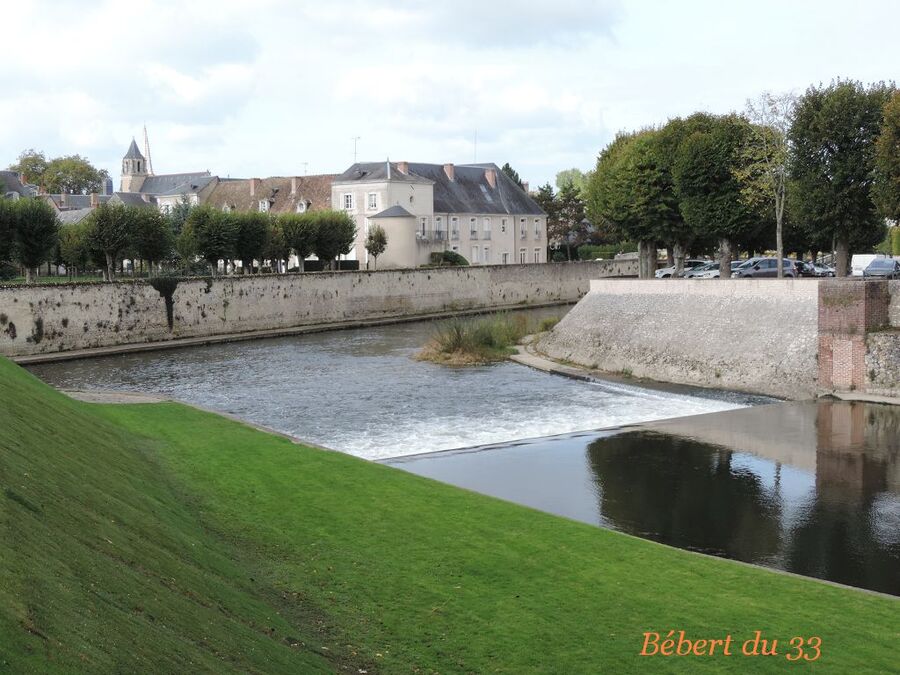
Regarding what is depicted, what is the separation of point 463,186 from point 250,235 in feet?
104

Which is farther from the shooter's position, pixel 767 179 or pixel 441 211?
pixel 441 211

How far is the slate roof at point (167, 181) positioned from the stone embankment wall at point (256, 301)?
50566mm

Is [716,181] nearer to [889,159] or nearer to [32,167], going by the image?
[889,159]

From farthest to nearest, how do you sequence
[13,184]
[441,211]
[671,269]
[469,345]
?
[13,184], [441,211], [671,269], [469,345]

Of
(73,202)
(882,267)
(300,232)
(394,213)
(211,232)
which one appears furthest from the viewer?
(73,202)

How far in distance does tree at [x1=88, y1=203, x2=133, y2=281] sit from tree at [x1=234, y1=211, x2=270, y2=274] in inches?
291

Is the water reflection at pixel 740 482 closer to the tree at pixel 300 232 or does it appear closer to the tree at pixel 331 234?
the tree at pixel 300 232

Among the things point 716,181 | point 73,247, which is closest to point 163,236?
point 73,247

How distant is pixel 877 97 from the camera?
38781 millimetres

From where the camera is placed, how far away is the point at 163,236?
200ft

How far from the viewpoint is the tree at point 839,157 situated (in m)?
38.6

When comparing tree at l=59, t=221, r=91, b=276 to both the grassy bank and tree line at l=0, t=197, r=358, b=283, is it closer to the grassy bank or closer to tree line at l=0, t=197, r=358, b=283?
tree line at l=0, t=197, r=358, b=283

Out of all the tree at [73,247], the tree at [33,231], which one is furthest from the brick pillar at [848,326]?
the tree at [73,247]

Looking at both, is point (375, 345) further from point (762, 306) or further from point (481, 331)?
point (762, 306)
